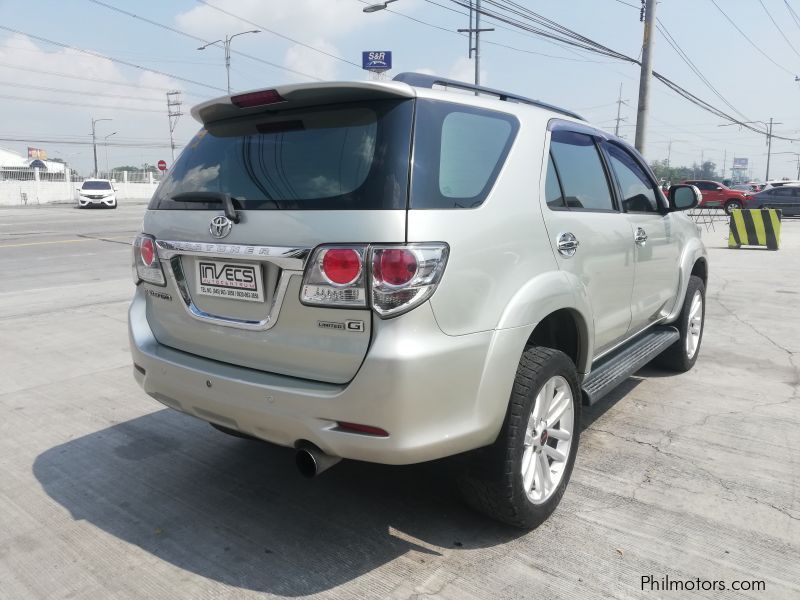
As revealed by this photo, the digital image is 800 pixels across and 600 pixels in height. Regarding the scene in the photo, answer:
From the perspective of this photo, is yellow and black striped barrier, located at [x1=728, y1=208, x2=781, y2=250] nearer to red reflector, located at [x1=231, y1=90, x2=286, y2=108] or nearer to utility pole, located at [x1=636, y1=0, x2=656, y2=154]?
utility pole, located at [x1=636, y1=0, x2=656, y2=154]

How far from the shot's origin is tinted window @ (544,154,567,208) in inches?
117

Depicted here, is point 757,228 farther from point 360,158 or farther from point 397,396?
point 397,396

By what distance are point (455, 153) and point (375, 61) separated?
2539cm

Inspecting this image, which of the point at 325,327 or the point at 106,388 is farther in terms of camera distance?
the point at 106,388

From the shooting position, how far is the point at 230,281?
101 inches

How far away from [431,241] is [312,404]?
720mm

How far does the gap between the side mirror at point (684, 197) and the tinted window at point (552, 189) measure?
180 cm

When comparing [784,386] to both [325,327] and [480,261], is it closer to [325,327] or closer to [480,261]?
[480,261]

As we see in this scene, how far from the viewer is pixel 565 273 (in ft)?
9.68

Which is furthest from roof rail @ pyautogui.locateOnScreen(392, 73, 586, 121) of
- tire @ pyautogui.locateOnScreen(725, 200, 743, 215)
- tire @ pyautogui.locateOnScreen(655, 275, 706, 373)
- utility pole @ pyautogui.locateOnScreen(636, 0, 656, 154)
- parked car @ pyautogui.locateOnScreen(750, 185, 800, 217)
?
tire @ pyautogui.locateOnScreen(725, 200, 743, 215)

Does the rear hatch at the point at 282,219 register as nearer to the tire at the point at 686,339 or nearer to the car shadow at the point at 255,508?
the car shadow at the point at 255,508

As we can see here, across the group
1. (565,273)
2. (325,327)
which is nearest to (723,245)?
(565,273)

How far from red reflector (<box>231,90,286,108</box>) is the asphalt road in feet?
5.52

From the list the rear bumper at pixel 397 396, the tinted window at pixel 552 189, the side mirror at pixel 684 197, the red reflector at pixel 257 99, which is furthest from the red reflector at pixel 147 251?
the side mirror at pixel 684 197
